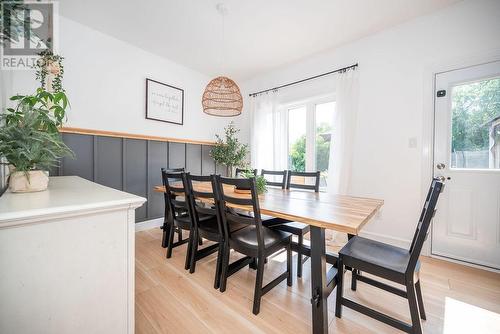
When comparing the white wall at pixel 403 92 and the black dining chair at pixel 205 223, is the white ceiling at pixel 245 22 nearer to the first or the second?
the white wall at pixel 403 92

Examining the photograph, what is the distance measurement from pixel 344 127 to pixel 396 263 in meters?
1.97

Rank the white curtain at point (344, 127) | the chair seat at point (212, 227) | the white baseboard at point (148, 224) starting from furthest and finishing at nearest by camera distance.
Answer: the white baseboard at point (148, 224) → the white curtain at point (344, 127) → the chair seat at point (212, 227)

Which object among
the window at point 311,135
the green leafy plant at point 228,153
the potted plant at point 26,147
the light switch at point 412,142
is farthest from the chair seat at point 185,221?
the light switch at point 412,142

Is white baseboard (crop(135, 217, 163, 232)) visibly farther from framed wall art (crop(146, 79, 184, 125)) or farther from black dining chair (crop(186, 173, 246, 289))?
framed wall art (crop(146, 79, 184, 125))

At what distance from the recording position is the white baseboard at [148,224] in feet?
9.50

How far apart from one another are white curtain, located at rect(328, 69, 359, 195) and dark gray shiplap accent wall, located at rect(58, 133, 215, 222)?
2287mm

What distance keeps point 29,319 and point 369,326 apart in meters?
1.68

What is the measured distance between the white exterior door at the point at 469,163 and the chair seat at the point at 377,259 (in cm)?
140

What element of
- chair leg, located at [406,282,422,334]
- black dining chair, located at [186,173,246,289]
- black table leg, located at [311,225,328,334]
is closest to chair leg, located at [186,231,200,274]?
black dining chair, located at [186,173,246,289]

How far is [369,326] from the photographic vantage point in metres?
1.30

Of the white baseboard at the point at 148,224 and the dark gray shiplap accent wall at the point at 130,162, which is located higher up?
the dark gray shiplap accent wall at the point at 130,162

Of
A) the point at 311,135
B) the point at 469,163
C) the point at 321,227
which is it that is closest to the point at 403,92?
the point at 469,163

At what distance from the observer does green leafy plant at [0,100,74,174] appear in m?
0.95

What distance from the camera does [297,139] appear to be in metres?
3.54
